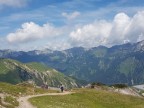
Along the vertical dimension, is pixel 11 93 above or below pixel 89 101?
above

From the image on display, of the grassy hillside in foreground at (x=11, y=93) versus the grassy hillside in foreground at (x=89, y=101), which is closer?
the grassy hillside in foreground at (x=11, y=93)

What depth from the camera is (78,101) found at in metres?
71.6

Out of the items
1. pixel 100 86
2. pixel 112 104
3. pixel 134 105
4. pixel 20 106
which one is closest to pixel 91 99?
pixel 112 104

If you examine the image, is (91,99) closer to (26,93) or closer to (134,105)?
(134,105)

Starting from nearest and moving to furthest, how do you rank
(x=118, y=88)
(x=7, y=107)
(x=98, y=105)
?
(x=7, y=107), (x=98, y=105), (x=118, y=88)

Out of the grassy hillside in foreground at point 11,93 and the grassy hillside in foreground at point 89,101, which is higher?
the grassy hillside in foreground at point 11,93

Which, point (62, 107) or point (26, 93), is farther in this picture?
point (26, 93)

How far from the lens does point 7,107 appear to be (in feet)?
167

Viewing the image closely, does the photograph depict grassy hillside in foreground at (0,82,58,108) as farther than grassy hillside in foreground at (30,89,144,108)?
No

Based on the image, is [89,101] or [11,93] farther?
[89,101]

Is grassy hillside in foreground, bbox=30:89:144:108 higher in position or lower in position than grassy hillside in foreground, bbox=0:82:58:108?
lower

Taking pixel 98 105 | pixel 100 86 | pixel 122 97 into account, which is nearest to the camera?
pixel 98 105

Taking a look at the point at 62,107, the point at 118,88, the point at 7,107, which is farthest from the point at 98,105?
the point at 118,88

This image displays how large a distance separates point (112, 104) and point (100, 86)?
164 feet
